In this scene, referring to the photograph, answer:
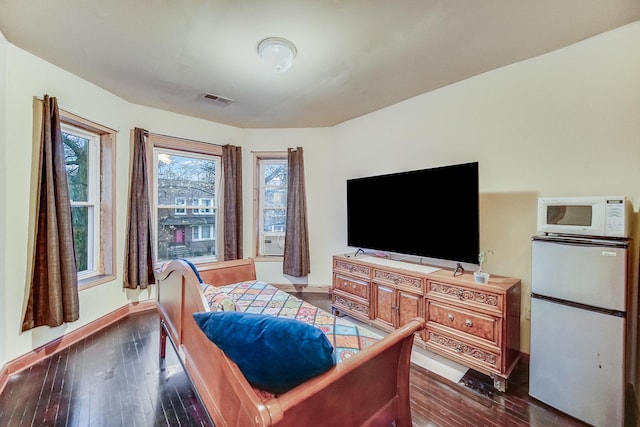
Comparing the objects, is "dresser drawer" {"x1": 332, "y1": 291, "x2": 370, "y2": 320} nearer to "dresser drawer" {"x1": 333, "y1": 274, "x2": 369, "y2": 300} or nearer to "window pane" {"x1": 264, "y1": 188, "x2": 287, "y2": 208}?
"dresser drawer" {"x1": 333, "y1": 274, "x2": 369, "y2": 300}

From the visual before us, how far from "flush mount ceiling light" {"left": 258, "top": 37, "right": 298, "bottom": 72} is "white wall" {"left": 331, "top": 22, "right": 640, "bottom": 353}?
1663 millimetres

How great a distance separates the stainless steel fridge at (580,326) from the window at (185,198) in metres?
3.93

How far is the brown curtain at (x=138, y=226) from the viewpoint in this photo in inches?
130

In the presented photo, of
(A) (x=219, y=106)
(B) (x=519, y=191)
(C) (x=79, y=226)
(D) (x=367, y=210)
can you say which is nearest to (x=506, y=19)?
(B) (x=519, y=191)

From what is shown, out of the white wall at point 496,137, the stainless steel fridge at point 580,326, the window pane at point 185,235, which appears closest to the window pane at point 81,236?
the white wall at point 496,137

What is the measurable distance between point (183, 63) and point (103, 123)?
1403 mm

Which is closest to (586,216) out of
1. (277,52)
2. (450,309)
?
(450,309)

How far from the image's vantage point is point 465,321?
218 cm

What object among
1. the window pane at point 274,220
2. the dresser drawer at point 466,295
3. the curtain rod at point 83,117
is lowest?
the dresser drawer at point 466,295

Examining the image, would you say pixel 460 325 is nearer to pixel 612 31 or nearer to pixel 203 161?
pixel 612 31

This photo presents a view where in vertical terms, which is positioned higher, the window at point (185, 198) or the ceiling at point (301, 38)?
the ceiling at point (301, 38)

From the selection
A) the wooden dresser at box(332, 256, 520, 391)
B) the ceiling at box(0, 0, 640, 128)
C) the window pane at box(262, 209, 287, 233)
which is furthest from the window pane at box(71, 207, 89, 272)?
the wooden dresser at box(332, 256, 520, 391)

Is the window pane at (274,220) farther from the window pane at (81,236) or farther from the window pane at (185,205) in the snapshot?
the window pane at (81,236)

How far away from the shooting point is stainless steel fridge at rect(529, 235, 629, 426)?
1597 millimetres
